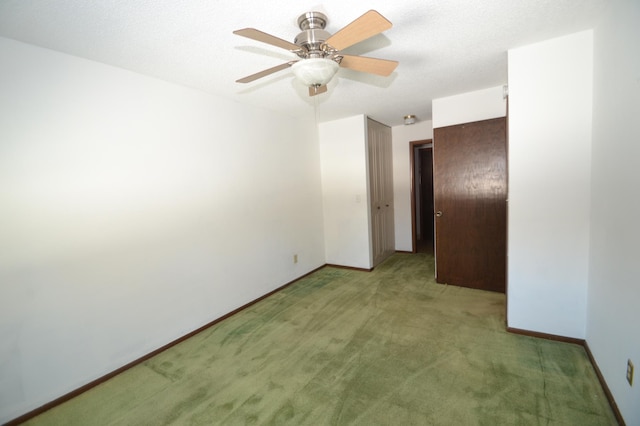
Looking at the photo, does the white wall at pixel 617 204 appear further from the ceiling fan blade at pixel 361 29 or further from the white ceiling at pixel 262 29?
the ceiling fan blade at pixel 361 29

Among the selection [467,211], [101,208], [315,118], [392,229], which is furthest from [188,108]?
[392,229]

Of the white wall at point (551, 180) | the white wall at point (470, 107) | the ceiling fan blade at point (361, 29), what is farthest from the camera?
the white wall at point (470, 107)

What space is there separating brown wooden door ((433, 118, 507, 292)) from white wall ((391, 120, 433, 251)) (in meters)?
1.40

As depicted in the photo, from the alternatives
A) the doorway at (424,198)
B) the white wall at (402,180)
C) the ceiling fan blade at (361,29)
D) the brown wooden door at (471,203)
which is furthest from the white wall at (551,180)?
the doorway at (424,198)

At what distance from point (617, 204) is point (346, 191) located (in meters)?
2.95

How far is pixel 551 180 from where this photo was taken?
2068 millimetres

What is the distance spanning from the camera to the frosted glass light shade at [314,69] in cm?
150

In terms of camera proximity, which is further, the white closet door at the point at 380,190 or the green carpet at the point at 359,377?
the white closet door at the point at 380,190

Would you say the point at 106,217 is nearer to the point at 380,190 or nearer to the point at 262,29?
the point at 262,29

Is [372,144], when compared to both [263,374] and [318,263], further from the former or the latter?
[263,374]

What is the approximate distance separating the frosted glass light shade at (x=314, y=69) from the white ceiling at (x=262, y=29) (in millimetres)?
328

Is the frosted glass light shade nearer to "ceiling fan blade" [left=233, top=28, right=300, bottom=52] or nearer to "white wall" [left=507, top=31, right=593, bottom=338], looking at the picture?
"ceiling fan blade" [left=233, top=28, right=300, bottom=52]

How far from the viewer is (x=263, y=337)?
8.06ft

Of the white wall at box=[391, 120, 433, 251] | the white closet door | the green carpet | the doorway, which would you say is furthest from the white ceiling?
the doorway
